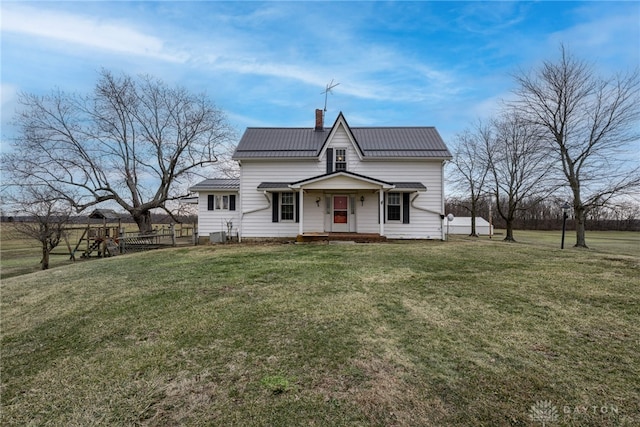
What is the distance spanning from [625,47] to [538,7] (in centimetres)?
572

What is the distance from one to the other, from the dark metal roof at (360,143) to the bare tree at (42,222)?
33.8ft

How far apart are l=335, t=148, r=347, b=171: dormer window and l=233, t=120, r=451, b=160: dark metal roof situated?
3.30ft

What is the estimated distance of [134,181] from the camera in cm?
2281

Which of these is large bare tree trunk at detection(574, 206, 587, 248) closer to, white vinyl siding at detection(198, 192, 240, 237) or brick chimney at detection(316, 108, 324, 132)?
brick chimney at detection(316, 108, 324, 132)

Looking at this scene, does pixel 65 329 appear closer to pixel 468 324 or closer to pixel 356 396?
pixel 356 396

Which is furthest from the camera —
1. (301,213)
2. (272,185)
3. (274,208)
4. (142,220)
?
(142,220)

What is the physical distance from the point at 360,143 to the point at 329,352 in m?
14.4

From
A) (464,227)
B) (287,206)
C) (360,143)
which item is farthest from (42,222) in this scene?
(464,227)

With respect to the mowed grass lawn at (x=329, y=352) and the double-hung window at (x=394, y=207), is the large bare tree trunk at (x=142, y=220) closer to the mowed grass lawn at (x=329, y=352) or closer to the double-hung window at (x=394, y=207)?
the mowed grass lawn at (x=329, y=352)

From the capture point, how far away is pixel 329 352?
139 inches

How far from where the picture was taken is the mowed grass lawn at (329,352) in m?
2.59

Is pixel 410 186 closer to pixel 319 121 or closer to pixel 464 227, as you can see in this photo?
pixel 319 121

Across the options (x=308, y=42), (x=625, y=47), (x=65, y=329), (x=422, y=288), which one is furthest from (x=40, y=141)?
(x=625, y=47)

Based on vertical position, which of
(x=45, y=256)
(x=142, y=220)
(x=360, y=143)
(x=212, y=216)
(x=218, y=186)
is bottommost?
(x=45, y=256)
